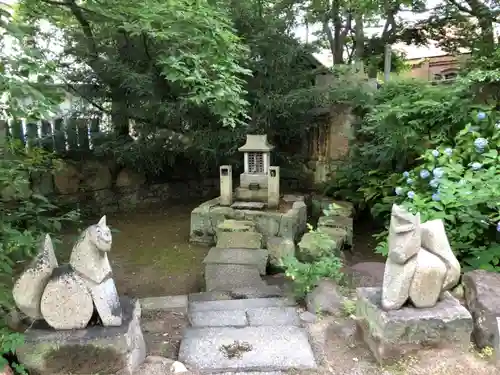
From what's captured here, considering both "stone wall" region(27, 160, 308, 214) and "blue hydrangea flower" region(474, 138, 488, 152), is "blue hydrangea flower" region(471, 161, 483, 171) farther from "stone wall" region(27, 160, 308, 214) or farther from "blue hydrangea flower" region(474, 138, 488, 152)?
"stone wall" region(27, 160, 308, 214)

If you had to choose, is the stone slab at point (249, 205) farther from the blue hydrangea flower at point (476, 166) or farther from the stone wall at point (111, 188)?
the blue hydrangea flower at point (476, 166)

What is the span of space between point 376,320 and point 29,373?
2.03 metres

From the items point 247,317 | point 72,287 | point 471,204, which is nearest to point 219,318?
point 247,317

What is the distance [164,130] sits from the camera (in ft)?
27.5

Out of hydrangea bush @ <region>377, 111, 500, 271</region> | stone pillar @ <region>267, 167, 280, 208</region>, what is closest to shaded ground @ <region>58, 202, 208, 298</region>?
stone pillar @ <region>267, 167, 280, 208</region>

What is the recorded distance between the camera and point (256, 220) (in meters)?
6.80

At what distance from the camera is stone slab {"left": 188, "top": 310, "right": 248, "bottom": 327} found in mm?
3199

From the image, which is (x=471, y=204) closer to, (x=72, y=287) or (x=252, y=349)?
(x=252, y=349)

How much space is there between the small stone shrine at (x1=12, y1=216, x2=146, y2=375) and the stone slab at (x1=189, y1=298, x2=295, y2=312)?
1267 mm

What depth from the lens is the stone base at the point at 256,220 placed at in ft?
21.8

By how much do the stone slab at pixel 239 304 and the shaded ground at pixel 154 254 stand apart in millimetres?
1391

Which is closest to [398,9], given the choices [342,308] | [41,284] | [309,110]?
[309,110]

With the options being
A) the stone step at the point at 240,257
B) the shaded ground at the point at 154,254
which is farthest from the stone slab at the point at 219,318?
the stone step at the point at 240,257

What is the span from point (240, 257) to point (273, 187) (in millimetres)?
1689
